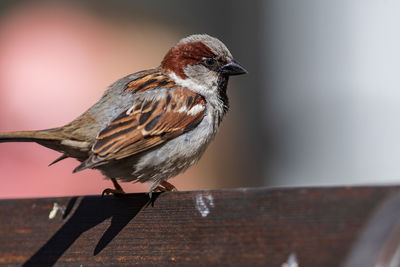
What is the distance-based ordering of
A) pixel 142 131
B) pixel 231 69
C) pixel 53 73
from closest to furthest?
pixel 142 131, pixel 231 69, pixel 53 73

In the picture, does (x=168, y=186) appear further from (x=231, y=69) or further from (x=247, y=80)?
(x=247, y=80)

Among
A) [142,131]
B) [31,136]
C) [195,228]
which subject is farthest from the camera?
[142,131]

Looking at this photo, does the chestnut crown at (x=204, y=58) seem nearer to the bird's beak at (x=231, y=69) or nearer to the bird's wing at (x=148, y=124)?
the bird's beak at (x=231, y=69)

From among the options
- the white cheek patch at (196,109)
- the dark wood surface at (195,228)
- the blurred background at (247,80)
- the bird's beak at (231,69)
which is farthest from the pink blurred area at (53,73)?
the dark wood surface at (195,228)

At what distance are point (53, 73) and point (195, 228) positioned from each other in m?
3.08

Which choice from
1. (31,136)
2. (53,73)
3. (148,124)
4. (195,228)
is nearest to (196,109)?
(148,124)

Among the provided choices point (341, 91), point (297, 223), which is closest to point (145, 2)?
point (341, 91)

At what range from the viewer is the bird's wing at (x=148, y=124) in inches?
107

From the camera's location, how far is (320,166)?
5859 mm

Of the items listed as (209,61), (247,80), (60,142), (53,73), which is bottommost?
(247,80)

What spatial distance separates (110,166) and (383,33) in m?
Answer: 3.25

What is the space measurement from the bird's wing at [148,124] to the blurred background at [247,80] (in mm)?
1742

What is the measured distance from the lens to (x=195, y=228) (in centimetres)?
211

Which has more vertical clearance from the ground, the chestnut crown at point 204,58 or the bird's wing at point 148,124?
the chestnut crown at point 204,58
